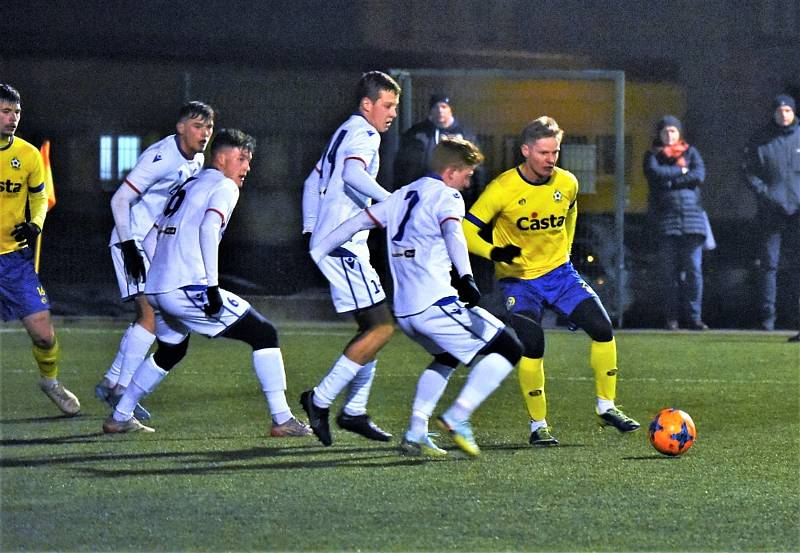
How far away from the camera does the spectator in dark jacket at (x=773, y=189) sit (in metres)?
15.5

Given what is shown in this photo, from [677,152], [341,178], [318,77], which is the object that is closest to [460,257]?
[341,178]

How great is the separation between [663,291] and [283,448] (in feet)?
29.7

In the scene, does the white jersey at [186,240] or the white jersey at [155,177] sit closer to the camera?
the white jersey at [186,240]

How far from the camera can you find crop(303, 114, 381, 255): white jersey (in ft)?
26.3

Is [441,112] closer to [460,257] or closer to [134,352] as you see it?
[134,352]

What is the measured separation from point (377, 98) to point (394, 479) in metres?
2.33

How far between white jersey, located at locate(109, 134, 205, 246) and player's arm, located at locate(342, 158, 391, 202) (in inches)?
51.1

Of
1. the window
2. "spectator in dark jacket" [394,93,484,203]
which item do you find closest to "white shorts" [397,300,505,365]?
"spectator in dark jacket" [394,93,484,203]

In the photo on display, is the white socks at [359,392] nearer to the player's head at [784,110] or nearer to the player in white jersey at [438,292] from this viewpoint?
the player in white jersey at [438,292]

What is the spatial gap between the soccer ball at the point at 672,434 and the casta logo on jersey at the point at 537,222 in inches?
53.8

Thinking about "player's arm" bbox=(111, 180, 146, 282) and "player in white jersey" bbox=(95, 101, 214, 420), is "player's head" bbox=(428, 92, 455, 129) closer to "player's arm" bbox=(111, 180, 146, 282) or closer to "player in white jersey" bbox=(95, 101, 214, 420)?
"player in white jersey" bbox=(95, 101, 214, 420)

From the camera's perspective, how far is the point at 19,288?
361 inches

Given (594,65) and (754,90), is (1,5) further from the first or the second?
(754,90)

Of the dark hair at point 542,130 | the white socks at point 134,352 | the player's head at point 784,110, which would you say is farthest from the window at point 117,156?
the dark hair at point 542,130
